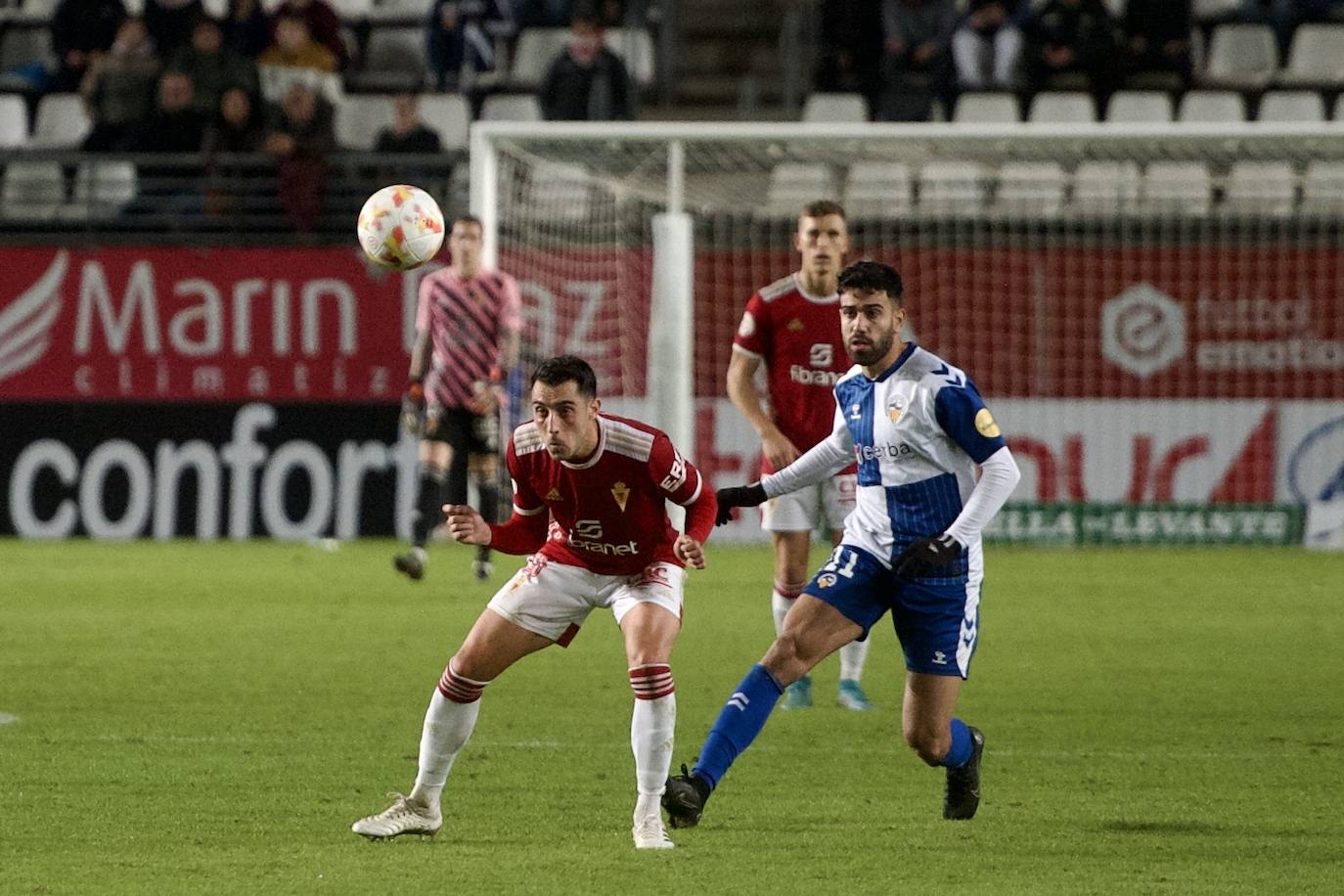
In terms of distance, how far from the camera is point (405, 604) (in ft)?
A: 42.6

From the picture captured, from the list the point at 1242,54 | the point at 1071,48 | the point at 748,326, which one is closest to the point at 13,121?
the point at 1071,48

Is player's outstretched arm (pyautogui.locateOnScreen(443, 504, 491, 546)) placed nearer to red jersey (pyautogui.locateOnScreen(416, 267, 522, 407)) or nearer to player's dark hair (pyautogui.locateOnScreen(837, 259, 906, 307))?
player's dark hair (pyautogui.locateOnScreen(837, 259, 906, 307))

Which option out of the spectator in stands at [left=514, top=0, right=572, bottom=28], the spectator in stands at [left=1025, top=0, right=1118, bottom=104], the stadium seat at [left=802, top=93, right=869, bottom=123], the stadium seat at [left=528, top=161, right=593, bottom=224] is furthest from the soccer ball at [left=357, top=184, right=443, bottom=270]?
the spectator in stands at [left=514, top=0, right=572, bottom=28]

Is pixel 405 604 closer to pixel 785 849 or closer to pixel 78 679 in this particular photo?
pixel 78 679

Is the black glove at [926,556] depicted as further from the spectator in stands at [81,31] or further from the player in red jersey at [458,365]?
the spectator in stands at [81,31]

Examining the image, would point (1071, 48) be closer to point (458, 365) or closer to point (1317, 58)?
point (1317, 58)

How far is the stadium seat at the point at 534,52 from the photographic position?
20312 mm

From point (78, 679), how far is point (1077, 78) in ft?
39.6

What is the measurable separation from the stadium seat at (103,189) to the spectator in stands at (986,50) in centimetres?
727

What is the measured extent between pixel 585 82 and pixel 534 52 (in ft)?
7.77

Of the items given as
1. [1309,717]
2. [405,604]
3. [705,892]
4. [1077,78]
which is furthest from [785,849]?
[1077,78]

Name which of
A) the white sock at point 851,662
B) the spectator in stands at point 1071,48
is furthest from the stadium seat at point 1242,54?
the white sock at point 851,662

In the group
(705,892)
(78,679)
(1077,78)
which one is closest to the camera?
(705,892)

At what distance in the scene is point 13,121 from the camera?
20.0 meters
